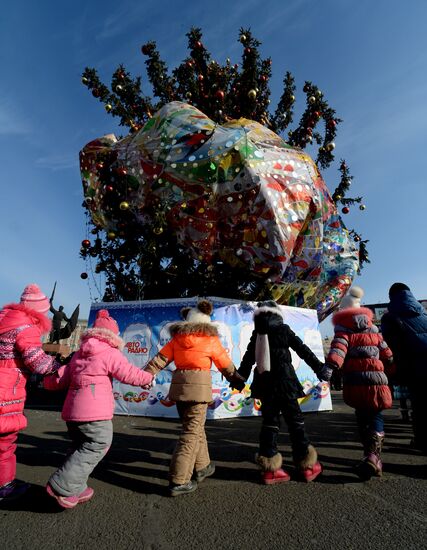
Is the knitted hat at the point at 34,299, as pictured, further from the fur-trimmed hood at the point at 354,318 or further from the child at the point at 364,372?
the fur-trimmed hood at the point at 354,318

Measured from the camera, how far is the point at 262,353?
341 cm

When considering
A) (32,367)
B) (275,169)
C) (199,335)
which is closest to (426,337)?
(199,335)

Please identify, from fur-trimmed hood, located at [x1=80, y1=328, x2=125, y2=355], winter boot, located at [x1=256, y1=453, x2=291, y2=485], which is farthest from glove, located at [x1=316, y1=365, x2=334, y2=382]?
fur-trimmed hood, located at [x1=80, y1=328, x2=125, y2=355]

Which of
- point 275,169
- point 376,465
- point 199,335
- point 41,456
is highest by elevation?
point 275,169

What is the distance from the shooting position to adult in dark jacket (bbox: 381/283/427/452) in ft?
11.2

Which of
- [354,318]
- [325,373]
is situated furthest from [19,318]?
[354,318]

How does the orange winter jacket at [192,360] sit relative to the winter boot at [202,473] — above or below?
above

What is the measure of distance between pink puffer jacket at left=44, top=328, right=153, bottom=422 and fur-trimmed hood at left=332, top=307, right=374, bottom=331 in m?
2.13

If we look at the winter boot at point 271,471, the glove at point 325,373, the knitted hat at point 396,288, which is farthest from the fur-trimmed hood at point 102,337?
the knitted hat at point 396,288

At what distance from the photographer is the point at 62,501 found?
2.52m

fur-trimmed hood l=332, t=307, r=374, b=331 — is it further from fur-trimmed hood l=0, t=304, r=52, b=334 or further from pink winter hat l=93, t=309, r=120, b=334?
fur-trimmed hood l=0, t=304, r=52, b=334

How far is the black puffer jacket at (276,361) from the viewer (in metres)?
3.29

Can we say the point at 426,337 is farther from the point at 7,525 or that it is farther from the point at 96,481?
the point at 7,525

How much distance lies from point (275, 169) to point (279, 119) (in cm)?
491
